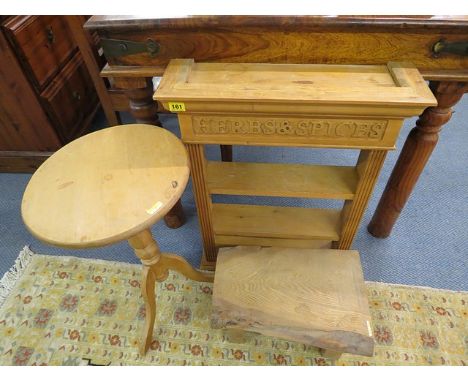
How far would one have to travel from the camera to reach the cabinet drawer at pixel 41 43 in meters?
1.34

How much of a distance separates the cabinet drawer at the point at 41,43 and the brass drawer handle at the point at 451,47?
60.3 inches

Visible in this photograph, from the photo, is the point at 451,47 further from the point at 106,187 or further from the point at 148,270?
the point at 148,270

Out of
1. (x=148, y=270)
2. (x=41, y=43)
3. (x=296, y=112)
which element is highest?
(x=296, y=112)

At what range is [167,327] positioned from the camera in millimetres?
1172

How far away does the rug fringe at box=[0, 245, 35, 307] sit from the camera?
1277 millimetres

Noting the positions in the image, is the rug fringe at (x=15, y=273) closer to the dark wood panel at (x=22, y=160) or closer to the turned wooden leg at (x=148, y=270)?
the dark wood panel at (x=22, y=160)

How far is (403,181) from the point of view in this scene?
1145 millimetres

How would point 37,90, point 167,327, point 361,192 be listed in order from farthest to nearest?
point 37,90
point 167,327
point 361,192

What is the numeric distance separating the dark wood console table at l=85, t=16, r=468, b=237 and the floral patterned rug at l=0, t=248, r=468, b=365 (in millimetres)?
767

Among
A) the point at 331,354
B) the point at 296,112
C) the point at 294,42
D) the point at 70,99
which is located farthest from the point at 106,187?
the point at 70,99

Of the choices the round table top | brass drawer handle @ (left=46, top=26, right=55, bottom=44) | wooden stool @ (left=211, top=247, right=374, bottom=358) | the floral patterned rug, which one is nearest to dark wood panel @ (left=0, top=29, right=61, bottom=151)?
brass drawer handle @ (left=46, top=26, right=55, bottom=44)

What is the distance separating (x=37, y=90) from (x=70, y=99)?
0.28 meters

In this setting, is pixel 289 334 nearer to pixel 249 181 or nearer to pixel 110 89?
pixel 249 181

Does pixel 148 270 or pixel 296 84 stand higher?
pixel 296 84
